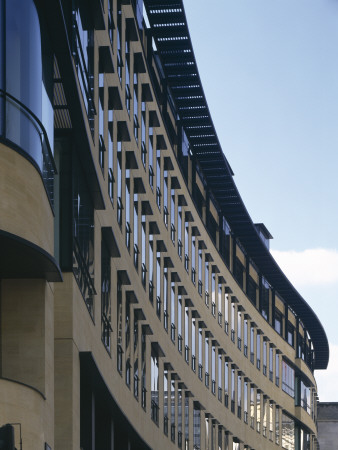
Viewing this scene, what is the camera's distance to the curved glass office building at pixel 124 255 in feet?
70.0

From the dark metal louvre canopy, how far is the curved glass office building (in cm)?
9

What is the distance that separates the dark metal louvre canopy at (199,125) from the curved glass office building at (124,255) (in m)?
0.09

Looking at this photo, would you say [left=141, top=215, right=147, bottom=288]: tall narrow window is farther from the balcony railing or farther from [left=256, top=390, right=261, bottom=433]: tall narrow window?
[left=256, top=390, right=261, bottom=433]: tall narrow window

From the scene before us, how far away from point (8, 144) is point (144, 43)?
1038 inches

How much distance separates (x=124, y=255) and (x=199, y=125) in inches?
766

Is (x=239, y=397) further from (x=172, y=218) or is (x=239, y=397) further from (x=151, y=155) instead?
(x=151, y=155)

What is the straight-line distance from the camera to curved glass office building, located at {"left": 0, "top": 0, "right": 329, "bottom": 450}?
2134cm

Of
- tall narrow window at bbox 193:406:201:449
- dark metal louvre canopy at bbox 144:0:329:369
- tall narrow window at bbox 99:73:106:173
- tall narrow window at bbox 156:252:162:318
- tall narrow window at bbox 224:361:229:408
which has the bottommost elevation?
tall narrow window at bbox 193:406:201:449

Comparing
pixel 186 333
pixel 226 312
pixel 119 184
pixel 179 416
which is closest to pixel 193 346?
pixel 186 333

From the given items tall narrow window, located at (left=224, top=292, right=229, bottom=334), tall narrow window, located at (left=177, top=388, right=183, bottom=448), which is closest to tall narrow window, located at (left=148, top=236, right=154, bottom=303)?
tall narrow window, located at (left=177, top=388, right=183, bottom=448)

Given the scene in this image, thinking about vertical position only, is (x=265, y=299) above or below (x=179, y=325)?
above

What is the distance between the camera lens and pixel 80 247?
27688 mm

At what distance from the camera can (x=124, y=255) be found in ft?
120

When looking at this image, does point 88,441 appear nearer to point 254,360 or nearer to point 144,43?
point 144,43
